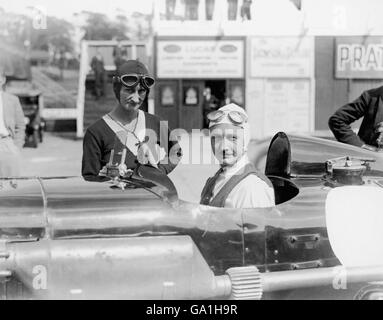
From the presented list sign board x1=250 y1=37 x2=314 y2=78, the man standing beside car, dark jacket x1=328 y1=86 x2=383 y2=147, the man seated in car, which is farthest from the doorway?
the man seated in car

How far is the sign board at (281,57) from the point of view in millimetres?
16422

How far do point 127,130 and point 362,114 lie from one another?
2234mm

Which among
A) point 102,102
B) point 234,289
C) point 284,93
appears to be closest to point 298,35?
point 284,93

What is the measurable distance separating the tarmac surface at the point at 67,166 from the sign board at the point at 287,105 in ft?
17.0

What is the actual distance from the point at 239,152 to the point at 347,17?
1500cm

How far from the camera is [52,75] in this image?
16656 millimetres

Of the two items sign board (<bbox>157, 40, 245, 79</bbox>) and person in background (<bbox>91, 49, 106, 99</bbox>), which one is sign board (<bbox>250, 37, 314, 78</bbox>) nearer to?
sign board (<bbox>157, 40, 245, 79</bbox>)

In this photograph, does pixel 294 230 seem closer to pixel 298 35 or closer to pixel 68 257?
pixel 68 257

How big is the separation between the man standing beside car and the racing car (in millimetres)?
2260

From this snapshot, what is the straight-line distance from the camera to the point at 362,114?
477cm

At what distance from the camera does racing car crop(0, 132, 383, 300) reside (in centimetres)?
211

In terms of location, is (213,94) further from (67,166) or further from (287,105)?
(67,166)

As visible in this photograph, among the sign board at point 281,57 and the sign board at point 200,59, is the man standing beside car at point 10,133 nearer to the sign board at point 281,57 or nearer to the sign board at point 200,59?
the sign board at point 200,59

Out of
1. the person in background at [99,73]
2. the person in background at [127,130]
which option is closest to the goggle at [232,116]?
the person in background at [127,130]
